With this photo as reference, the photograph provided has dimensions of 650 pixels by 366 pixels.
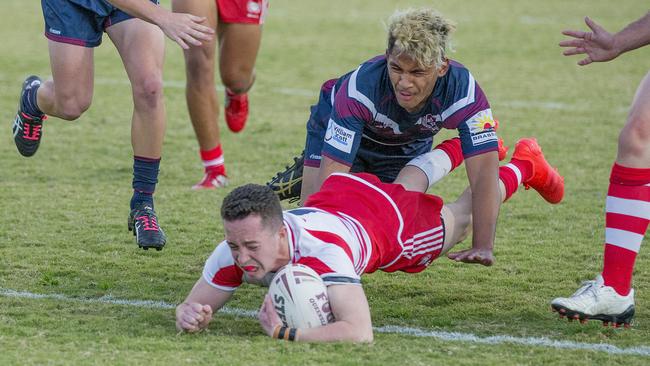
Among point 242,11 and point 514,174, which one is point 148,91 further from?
point 242,11

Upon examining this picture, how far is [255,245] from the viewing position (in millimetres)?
4402

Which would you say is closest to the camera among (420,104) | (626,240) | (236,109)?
(626,240)

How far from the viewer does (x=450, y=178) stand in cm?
850

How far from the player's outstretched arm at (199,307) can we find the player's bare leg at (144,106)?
1255 mm

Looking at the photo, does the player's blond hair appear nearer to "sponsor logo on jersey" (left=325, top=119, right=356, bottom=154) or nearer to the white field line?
"sponsor logo on jersey" (left=325, top=119, right=356, bottom=154)

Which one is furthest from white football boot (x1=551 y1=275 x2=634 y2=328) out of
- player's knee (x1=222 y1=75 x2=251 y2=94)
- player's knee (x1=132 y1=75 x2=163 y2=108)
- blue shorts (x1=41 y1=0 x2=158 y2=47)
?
player's knee (x1=222 y1=75 x2=251 y2=94)

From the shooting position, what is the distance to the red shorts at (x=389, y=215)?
198 inches

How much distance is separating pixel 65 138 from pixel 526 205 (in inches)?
174

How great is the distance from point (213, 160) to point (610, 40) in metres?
4.05

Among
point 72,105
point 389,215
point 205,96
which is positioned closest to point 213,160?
point 205,96

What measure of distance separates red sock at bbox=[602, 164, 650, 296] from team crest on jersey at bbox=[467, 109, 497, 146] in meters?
0.67

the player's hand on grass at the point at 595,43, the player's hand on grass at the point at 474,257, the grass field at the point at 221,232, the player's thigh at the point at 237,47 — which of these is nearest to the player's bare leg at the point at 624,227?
the grass field at the point at 221,232

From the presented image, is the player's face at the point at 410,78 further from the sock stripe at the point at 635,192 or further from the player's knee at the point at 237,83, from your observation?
the player's knee at the point at 237,83

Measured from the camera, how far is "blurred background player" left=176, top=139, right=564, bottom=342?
439 centimetres
